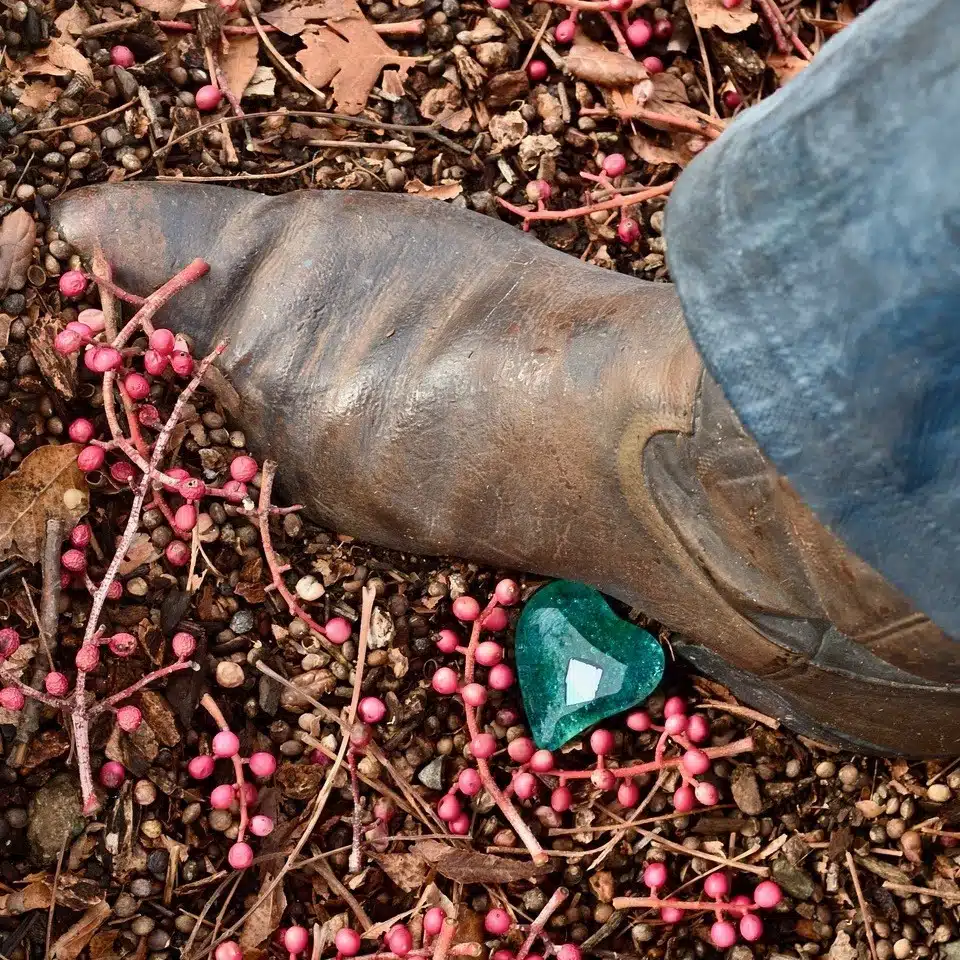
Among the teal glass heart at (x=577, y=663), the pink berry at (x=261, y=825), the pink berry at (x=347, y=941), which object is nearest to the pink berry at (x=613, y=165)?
the teal glass heart at (x=577, y=663)

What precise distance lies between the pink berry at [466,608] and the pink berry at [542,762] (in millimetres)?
263

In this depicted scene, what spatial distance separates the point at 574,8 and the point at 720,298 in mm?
1586

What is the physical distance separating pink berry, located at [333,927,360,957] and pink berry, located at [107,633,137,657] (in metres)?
0.57

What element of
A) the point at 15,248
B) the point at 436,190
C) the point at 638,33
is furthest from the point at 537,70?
the point at 15,248

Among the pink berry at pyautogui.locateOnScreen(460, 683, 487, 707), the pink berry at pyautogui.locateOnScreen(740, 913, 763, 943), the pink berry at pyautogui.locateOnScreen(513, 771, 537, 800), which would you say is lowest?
the pink berry at pyautogui.locateOnScreen(740, 913, 763, 943)

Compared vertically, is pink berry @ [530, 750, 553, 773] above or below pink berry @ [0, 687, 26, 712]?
below

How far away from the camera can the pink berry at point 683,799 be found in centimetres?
209

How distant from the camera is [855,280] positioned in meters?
0.96

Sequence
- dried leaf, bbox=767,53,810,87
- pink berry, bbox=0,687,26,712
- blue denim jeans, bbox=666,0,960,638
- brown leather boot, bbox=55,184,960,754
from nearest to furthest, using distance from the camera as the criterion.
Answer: blue denim jeans, bbox=666,0,960,638 < brown leather boot, bbox=55,184,960,754 < pink berry, bbox=0,687,26,712 < dried leaf, bbox=767,53,810,87

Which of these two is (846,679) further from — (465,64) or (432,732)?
(465,64)

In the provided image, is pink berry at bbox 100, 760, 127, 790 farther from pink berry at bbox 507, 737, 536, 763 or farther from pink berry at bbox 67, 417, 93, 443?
pink berry at bbox 507, 737, 536, 763

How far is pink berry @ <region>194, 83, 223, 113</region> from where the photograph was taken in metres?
2.28

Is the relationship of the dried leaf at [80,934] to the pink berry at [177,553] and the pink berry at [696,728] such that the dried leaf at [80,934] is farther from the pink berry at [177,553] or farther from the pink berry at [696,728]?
the pink berry at [696,728]

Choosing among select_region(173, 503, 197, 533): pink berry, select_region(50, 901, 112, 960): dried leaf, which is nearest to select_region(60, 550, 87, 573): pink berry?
select_region(173, 503, 197, 533): pink berry
